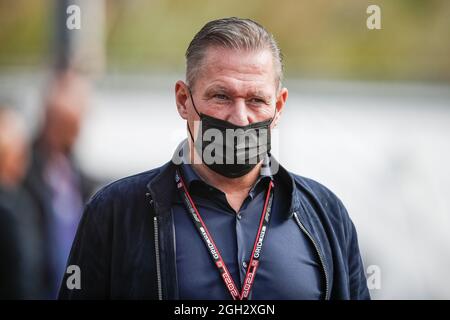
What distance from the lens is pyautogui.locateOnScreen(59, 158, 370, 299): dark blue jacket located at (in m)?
2.59

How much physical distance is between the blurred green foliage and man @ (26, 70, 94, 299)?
208 centimetres

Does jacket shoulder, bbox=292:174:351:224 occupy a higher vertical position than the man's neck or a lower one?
lower

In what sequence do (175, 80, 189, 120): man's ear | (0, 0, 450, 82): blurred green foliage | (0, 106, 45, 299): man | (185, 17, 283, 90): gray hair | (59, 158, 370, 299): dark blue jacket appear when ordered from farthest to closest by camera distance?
(0, 0, 450, 82): blurred green foliage → (0, 106, 45, 299): man → (175, 80, 189, 120): man's ear → (185, 17, 283, 90): gray hair → (59, 158, 370, 299): dark blue jacket

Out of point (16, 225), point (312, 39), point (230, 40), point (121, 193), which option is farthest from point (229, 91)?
point (312, 39)

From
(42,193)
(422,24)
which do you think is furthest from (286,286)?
(422,24)

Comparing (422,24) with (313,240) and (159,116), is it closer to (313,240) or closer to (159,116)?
(159,116)

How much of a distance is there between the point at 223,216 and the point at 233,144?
27cm

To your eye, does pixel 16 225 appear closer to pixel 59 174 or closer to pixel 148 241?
pixel 59 174

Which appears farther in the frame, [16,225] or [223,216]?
[16,225]

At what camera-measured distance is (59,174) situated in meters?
5.10

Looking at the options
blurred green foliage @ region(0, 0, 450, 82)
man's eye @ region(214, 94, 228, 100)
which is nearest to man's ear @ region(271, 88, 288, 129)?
man's eye @ region(214, 94, 228, 100)

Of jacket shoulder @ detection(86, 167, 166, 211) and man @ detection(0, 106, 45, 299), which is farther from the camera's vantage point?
man @ detection(0, 106, 45, 299)

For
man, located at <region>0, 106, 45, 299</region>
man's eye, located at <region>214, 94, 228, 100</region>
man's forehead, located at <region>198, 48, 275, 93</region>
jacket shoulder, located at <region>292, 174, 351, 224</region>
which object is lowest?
man, located at <region>0, 106, 45, 299</region>

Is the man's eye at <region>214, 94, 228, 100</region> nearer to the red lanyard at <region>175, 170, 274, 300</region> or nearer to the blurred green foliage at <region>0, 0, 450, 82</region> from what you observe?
the red lanyard at <region>175, 170, 274, 300</region>
